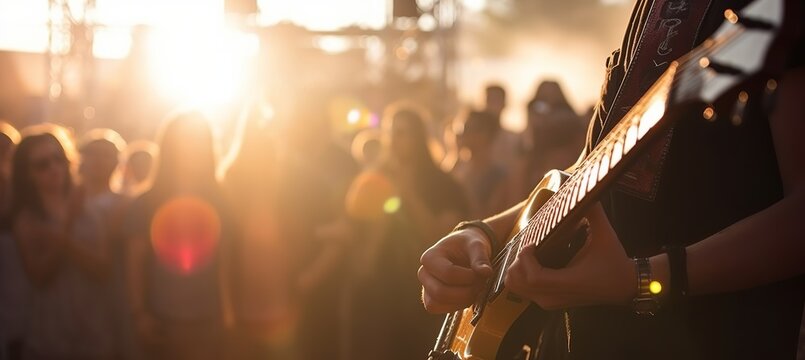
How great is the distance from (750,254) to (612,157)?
301 mm

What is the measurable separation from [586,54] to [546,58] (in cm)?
586

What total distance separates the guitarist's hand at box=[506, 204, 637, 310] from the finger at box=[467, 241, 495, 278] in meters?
0.31

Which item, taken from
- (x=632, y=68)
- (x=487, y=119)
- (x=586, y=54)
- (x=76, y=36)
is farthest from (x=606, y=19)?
(x=632, y=68)

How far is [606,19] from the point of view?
4712 centimetres

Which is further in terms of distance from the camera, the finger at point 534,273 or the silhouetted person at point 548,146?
the silhouetted person at point 548,146

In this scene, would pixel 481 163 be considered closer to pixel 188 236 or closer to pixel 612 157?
pixel 188 236

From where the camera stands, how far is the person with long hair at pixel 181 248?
5.68 meters

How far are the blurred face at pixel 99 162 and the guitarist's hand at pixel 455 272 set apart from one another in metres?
6.28

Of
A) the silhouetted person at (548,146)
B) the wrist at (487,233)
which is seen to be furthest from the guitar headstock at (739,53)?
the silhouetted person at (548,146)

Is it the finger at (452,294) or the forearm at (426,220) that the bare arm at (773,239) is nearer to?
the finger at (452,294)

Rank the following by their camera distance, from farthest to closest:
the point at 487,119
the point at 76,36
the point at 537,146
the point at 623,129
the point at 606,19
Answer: the point at 606,19 < the point at 76,36 < the point at 487,119 < the point at 537,146 < the point at 623,129

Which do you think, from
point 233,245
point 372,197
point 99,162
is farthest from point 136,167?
point 233,245

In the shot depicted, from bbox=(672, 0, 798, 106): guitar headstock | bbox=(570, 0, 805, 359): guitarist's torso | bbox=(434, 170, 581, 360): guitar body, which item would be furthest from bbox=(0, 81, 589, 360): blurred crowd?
bbox=(672, 0, 798, 106): guitar headstock

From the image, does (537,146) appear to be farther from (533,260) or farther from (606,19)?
(606,19)
